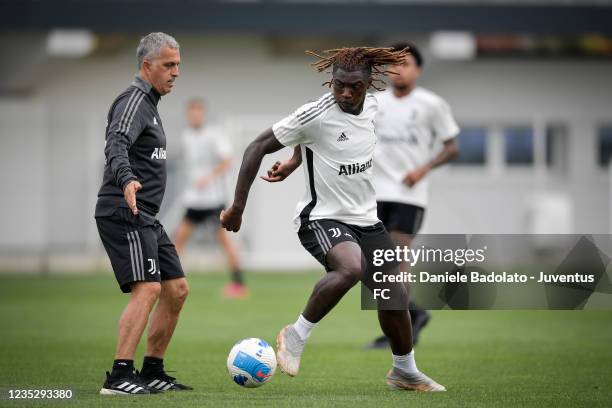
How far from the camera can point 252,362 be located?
7.40m

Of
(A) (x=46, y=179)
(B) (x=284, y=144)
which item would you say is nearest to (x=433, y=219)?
(A) (x=46, y=179)

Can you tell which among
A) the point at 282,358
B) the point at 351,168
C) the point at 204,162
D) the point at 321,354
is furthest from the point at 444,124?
the point at 204,162

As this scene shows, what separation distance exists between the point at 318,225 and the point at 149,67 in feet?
5.00

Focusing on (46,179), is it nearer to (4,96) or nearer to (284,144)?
(4,96)

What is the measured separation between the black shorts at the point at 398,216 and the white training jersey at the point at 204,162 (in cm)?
646

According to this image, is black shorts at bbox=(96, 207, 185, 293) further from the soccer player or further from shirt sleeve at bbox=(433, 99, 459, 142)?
shirt sleeve at bbox=(433, 99, 459, 142)

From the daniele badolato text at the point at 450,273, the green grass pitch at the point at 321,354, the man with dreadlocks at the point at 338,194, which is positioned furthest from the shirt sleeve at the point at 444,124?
the man with dreadlocks at the point at 338,194

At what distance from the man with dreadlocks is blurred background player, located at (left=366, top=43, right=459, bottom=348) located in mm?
2577

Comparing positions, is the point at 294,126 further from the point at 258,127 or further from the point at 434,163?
the point at 258,127

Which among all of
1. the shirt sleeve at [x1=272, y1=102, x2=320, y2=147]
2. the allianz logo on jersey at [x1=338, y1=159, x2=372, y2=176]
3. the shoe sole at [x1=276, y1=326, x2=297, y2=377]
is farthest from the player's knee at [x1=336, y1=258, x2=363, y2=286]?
the shirt sleeve at [x1=272, y1=102, x2=320, y2=147]

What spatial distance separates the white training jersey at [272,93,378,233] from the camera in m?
7.54

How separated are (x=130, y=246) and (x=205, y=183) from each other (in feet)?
30.2

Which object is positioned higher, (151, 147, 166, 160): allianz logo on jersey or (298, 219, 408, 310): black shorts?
(151, 147, 166, 160): allianz logo on jersey

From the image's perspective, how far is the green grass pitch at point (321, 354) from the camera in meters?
7.43
